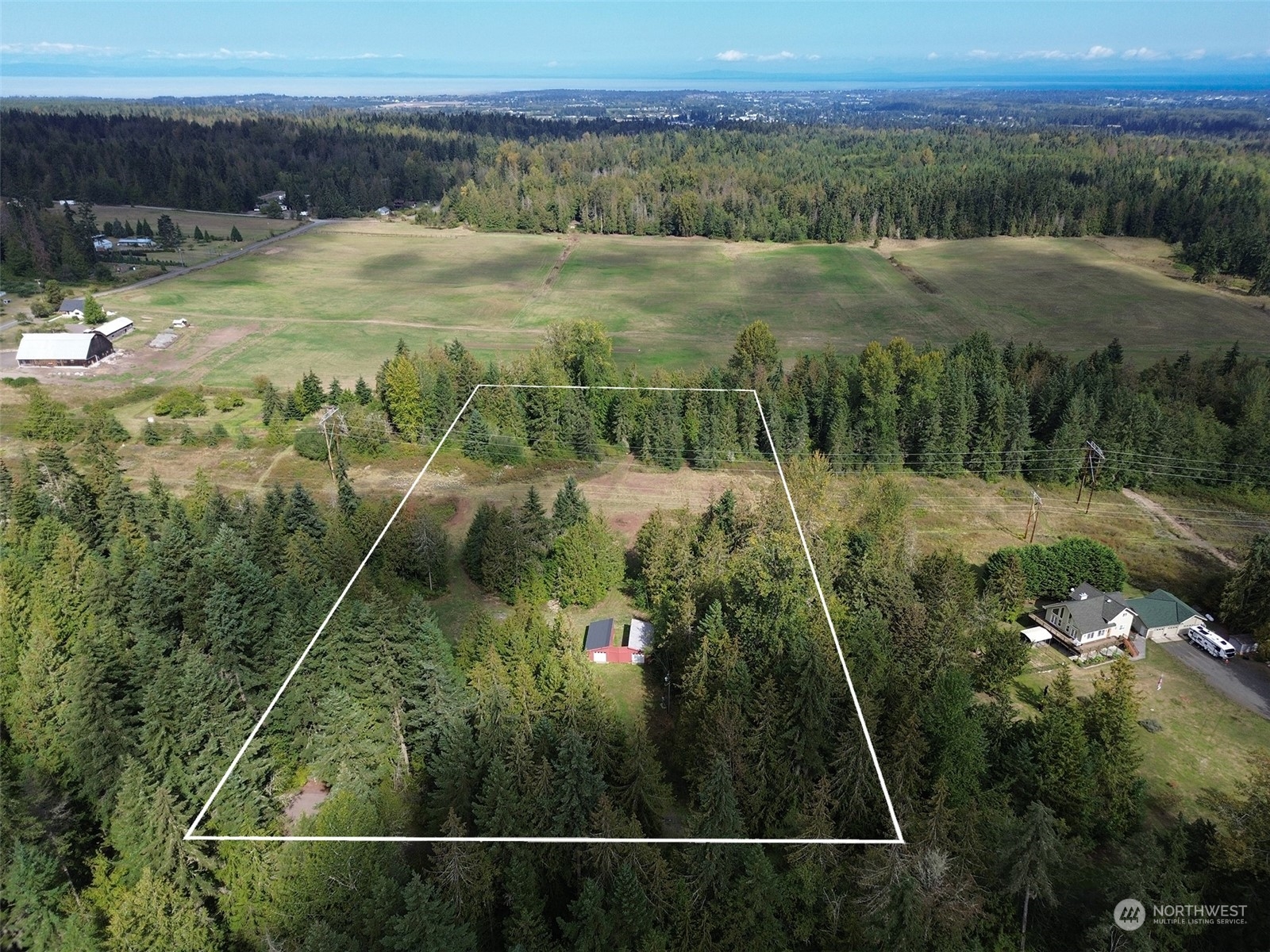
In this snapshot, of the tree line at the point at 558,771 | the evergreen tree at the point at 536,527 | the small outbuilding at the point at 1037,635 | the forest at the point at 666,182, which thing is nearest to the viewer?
the tree line at the point at 558,771

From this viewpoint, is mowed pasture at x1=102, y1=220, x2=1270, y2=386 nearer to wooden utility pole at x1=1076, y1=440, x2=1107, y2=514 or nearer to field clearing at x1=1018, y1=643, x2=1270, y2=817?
wooden utility pole at x1=1076, y1=440, x2=1107, y2=514

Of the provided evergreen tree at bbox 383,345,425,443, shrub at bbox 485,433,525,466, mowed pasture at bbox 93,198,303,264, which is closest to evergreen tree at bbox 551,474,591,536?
shrub at bbox 485,433,525,466

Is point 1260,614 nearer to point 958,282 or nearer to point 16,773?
point 16,773

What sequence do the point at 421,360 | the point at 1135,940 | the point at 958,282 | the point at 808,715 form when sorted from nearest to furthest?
1. the point at 1135,940
2. the point at 808,715
3. the point at 421,360
4. the point at 958,282

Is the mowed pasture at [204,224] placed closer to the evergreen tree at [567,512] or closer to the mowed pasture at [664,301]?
the mowed pasture at [664,301]

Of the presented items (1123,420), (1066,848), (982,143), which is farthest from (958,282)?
(982,143)
